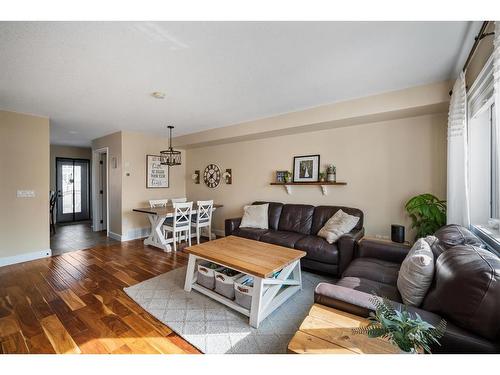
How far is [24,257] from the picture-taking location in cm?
350

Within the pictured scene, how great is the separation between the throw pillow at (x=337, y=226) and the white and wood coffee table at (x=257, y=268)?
0.74m

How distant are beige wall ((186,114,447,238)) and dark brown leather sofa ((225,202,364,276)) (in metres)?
0.28

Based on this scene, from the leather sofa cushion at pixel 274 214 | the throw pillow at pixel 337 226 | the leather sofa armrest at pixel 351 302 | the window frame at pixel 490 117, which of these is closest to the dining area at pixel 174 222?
the leather sofa cushion at pixel 274 214

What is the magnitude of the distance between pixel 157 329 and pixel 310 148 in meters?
3.33

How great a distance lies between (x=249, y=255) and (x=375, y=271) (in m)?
1.20

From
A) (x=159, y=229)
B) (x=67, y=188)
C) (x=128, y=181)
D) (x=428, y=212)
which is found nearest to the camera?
(x=428, y=212)

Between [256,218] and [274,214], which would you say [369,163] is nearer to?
[274,214]

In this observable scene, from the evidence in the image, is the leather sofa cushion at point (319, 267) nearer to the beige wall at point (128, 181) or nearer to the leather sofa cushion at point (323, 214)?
the leather sofa cushion at point (323, 214)

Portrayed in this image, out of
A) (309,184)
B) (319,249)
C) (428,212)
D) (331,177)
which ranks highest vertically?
(331,177)

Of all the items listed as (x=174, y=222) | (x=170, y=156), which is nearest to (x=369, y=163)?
(x=174, y=222)

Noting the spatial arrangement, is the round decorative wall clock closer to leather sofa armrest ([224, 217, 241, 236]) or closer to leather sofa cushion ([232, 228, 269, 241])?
leather sofa armrest ([224, 217, 241, 236])

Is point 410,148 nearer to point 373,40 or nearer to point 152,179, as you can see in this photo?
point 373,40

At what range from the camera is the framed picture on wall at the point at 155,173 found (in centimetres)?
521
